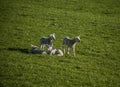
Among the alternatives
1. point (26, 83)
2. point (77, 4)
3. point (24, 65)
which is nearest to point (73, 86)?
point (26, 83)

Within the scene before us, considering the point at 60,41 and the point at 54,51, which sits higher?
the point at 60,41

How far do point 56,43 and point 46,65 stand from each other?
7.09 meters

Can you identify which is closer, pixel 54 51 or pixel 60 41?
pixel 54 51

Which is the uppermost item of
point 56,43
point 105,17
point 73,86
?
point 105,17

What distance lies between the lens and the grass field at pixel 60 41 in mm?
17188

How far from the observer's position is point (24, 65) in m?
18.9

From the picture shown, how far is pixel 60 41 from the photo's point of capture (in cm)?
2678

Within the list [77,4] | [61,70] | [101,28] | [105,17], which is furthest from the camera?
[77,4]

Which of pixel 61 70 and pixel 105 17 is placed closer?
pixel 61 70

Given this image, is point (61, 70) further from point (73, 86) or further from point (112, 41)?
point (112, 41)

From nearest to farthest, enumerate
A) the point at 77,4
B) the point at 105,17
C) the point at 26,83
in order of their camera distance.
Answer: the point at 26,83 → the point at 105,17 → the point at 77,4

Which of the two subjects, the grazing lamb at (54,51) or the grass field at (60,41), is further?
the grazing lamb at (54,51)

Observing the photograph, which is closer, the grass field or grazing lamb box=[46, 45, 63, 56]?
the grass field

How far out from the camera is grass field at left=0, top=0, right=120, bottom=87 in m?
17.2
